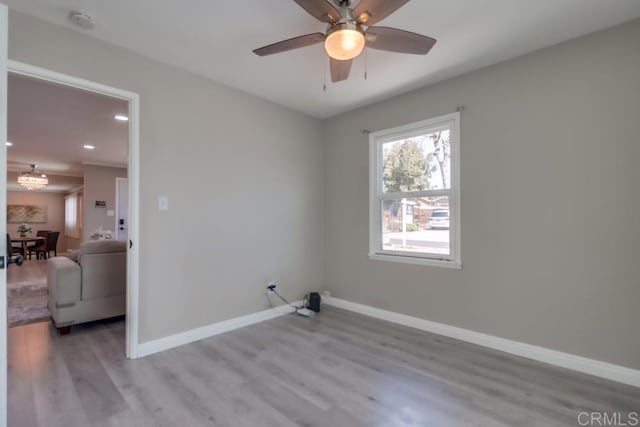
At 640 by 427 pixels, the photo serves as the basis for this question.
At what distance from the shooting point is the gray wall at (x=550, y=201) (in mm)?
2247

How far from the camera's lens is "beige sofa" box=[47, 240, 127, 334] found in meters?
3.15

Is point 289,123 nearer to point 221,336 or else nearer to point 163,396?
point 221,336

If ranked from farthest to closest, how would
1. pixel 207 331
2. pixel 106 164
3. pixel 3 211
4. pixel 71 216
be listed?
pixel 71 216 < pixel 106 164 < pixel 207 331 < pixel 3 211

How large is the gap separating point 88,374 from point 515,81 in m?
4.24

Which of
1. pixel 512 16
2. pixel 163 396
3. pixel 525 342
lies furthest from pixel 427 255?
pixel 163 396

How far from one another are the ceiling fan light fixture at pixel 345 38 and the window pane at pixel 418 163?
181cm

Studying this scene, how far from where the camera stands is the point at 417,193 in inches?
134

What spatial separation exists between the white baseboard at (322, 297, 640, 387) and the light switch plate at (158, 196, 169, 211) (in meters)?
2.55

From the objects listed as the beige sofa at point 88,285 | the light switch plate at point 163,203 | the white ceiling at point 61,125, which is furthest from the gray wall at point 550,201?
the white ceiling at point 61,125

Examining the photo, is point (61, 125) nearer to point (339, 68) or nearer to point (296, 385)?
point (339, 68)

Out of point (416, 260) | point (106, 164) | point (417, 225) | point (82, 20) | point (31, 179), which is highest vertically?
point (82, 20)

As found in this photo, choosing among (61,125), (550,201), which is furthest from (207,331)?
(61,125)

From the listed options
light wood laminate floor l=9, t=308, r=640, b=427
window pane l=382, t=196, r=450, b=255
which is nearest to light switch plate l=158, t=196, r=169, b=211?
light wood laminate floor l=9, t=308, r=640, b=427

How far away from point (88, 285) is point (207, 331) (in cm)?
143
